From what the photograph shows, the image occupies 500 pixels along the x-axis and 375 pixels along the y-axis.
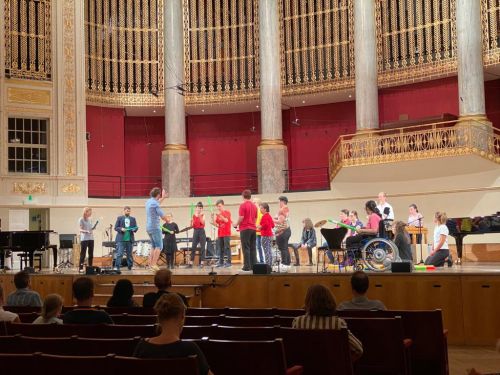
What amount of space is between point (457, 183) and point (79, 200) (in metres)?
11.0

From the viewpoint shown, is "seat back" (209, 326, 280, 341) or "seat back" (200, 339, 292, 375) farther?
"seat back" (209, 326, 280, 341)

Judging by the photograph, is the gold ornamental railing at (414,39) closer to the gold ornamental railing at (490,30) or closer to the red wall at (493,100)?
the gold ornamental railing at (490,30)

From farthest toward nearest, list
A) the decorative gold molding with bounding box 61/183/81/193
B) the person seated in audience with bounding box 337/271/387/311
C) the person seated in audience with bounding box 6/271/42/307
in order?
the decorative gold molding with bounding box 61/183/81/193 < the person seated in audience with bounding box 6/271/42/307 < the person seated in audience with bounding box 337/271/387/311

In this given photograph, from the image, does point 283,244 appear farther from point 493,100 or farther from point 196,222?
point 493,100

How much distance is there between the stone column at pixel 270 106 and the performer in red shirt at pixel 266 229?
26.3 ft

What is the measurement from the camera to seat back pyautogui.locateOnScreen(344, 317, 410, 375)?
5.25m

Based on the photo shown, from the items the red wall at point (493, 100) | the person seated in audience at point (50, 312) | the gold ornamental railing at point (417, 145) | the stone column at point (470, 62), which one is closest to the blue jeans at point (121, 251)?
the gold ornamental railing at point (417, 145)

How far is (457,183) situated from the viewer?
64.7ft

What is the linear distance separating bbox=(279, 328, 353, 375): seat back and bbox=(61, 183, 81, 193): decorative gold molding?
17.2 meters

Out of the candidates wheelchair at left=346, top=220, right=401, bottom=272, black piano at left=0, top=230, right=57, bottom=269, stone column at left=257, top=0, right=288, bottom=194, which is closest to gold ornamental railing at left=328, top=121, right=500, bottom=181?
stone column at left=257, top=0, right=288, bottom=194

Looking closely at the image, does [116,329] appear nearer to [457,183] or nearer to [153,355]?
[153,355]

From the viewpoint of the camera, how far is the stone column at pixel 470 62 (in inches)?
765

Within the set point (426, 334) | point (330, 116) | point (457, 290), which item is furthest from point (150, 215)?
point (330, 116)

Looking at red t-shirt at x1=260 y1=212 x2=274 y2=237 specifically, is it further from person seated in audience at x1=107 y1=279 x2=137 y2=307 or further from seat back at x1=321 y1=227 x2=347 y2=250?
person seated in audience at x1=107 y1=279 x2=137 y2=307
